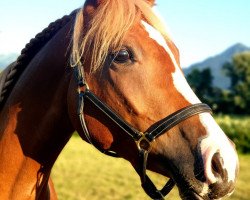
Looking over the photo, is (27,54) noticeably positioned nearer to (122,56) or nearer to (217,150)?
(122,56)

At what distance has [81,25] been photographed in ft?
7.95

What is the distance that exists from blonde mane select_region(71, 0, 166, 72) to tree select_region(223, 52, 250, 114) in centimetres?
6495

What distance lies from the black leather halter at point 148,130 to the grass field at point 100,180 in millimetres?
6352

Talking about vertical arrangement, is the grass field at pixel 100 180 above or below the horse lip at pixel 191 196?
below

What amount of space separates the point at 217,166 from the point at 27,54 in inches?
60.1

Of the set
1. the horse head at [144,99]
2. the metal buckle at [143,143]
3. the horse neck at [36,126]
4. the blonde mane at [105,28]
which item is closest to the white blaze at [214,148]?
the horse head at [144,99]

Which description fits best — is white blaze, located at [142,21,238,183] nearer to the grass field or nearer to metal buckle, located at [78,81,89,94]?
metal buckle, located at [78,81,89,94]

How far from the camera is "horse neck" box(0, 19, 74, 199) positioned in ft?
8.13

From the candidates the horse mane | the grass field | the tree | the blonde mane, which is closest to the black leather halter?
the blonde mane

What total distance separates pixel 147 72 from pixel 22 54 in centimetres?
100

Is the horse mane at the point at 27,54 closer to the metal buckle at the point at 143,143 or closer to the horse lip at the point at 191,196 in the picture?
the metal buckle at the point at 143,143

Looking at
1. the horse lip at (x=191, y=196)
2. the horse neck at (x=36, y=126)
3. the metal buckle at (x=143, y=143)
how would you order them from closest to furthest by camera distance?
the horse lip at (x=191, y=196), the metal buckle at (x=143, y=143), the horse neck at (x=36, y=126)

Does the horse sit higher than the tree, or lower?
higher

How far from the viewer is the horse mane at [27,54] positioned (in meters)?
2.68
